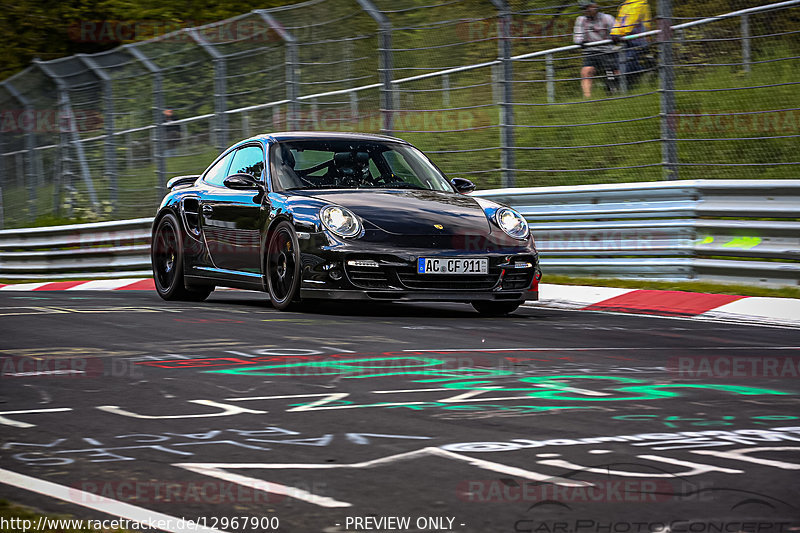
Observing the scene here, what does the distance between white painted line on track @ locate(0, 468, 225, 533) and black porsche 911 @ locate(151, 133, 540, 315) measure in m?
5.06

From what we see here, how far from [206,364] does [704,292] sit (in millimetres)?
5424

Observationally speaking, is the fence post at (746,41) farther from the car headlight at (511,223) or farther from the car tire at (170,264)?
the car tire at (170,264)

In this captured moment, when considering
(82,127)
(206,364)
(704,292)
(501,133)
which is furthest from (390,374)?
(82,127)

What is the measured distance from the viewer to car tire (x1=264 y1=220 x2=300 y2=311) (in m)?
9.38

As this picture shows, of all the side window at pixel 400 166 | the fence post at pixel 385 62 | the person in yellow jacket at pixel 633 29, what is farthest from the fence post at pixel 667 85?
the fence post at pixel 385 62

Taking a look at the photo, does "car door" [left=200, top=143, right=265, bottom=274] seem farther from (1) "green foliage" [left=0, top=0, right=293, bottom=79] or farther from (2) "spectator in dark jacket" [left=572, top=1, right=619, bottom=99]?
(1) "green foliage" [left=0, top=0, right=293, bottom=79]

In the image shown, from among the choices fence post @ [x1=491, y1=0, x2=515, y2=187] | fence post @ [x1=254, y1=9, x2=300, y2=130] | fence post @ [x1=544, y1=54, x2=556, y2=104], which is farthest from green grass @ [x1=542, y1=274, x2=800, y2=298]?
fence post @ [x1=254, y1=9, x2=300, y2=130]

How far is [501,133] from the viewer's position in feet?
43.9

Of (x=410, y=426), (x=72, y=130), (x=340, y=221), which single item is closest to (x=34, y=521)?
(x=410, y=426)

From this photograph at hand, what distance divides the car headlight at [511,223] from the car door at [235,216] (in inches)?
72.1

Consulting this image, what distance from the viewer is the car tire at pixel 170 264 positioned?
1124cm

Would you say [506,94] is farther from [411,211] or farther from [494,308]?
[411,211]

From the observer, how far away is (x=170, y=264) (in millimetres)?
11438

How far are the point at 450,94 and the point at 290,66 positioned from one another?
2496mm
